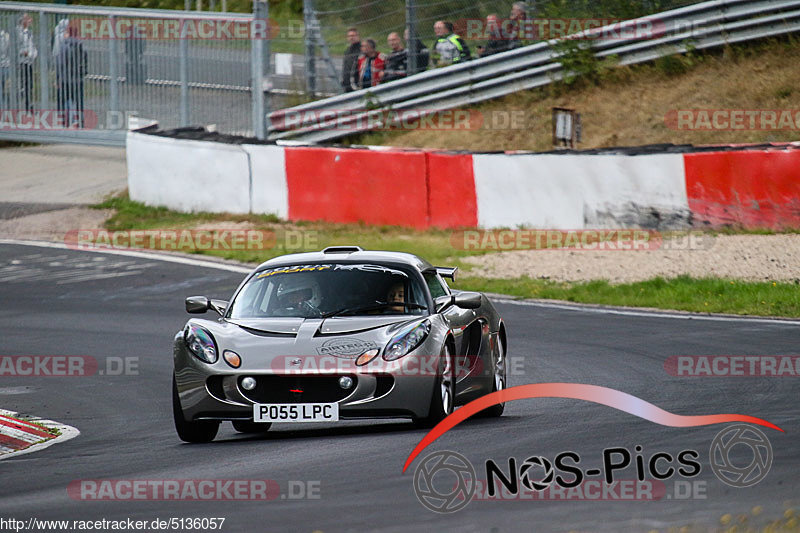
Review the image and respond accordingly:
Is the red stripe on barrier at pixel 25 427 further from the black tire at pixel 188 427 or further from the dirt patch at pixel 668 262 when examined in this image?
the dirt patch at pixel 668 262

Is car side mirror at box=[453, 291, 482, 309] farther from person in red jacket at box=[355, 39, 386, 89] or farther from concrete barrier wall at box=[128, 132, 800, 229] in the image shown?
person in red jacket at box=[355, 39, 386, 89]

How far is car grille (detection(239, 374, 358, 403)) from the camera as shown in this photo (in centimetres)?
834

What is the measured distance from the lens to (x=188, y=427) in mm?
8734

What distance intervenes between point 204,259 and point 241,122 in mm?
6013

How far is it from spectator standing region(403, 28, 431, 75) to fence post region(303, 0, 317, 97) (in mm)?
1810

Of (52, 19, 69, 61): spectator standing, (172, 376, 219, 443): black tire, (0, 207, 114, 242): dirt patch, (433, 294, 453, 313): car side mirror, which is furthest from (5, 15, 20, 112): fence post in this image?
(172, 376, 219, 443): black tire

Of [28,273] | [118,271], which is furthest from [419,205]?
[28,273]

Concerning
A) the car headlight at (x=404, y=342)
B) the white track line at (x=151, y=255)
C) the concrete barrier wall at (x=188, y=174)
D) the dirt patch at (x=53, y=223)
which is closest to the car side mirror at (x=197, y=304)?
the car headlight at (x=404, y=342)

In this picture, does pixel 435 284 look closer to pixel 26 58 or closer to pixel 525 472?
pixel 525 472

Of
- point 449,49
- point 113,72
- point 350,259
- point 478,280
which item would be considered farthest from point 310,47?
point 350,259

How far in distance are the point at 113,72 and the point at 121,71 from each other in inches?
6.0

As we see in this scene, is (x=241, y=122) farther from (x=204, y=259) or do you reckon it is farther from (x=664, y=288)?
(x=664, y=288)

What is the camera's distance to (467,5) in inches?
907

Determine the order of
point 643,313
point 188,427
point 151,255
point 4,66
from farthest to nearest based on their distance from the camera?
1. point 4,66
2. point 151,255
3. point 643,313
4. point 188,427
